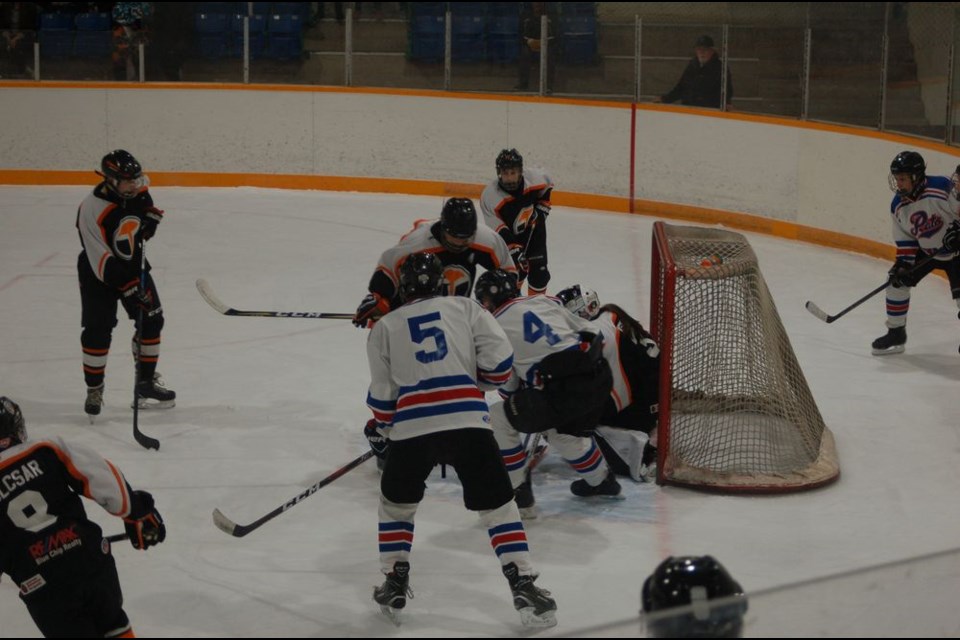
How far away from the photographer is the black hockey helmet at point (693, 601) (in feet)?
6.54

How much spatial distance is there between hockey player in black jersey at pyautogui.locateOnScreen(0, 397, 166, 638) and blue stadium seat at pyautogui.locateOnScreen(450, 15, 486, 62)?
8085 millimetres

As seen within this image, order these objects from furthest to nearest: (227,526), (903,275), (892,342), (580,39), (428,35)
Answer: (428,35) < (580,39) < (892,342) < (903,275) < (227,526)

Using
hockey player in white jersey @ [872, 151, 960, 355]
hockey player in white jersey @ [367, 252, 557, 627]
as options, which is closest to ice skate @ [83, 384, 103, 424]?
hockey player in white jersey @ [367, 252, 557, 627]

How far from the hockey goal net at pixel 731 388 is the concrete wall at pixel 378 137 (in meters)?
4.76

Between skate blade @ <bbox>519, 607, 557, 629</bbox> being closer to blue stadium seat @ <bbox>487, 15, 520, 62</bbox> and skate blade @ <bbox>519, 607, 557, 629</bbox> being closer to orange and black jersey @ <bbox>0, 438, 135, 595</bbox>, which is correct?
orange and black jersey @ <bbox>0, 438, 135, 595</bbox>

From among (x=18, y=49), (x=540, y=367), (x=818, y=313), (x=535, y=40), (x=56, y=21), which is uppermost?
(x=56, y=21)

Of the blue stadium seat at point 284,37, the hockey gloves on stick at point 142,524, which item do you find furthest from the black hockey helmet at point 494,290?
the blue stadium seat at point 284,37

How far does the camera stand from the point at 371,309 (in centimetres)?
497

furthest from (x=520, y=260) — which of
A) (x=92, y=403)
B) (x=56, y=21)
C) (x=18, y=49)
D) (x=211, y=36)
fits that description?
(x=56, y=21)

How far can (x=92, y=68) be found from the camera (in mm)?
11195

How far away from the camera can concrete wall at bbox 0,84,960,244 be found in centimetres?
999

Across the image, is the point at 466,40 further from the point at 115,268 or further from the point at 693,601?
the point at 693,601

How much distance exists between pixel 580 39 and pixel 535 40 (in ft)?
1.24

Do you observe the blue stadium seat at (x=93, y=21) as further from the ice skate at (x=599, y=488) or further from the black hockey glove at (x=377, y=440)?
the ice skate at (x=599, y=488)
